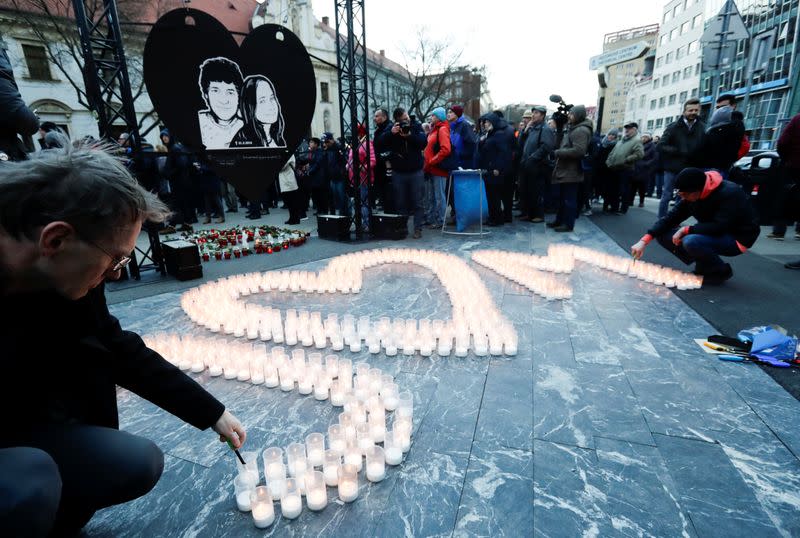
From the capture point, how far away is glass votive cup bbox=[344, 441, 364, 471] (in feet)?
7.68

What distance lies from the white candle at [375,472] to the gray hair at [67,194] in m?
1.71

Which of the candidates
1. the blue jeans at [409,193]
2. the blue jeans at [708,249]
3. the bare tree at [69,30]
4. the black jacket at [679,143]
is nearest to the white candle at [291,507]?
the blue jeans at [708,249]

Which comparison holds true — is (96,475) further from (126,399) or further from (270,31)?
(270,31)

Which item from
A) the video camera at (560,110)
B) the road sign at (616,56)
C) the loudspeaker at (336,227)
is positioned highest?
the road sign at (616,56)

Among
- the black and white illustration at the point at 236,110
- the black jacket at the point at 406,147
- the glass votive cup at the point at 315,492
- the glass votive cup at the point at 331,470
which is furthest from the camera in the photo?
the black jacket at the point at 406,147

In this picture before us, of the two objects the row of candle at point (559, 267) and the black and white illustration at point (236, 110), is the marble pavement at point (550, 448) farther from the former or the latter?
the black and white illustration at point (236, 110)

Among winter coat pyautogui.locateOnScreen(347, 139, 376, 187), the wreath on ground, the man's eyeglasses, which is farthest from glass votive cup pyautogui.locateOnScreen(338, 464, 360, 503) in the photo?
winter coat pyautogui.locateOnScreen(347, 139, 376, 187)

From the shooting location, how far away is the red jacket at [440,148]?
27.9ft

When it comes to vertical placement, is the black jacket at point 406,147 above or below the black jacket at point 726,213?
above

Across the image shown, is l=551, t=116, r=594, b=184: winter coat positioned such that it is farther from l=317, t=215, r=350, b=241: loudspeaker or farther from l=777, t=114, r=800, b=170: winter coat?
l=317, t=215, r=350, b=241: loudspeaker

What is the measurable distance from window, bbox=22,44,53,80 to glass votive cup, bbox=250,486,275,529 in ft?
101

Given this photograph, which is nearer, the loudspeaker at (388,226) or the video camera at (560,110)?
the loudspeaker at (388,226)

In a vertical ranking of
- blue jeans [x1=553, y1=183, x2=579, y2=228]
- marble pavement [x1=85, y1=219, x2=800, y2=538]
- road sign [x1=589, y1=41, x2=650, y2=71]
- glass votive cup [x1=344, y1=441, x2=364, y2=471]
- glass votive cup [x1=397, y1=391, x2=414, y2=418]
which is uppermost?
road sign [x1=589, y1=41, x2=650, y2=71]

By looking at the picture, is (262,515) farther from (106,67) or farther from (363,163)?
(363,163)
